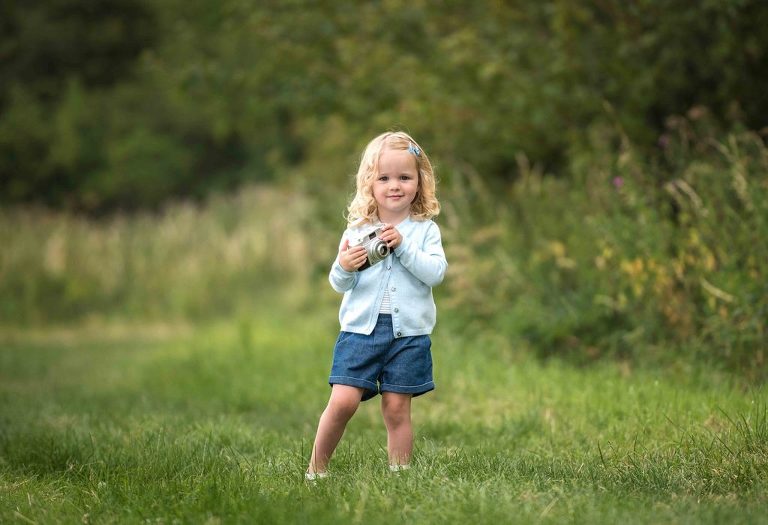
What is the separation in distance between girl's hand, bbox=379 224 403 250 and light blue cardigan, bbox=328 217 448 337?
34mm

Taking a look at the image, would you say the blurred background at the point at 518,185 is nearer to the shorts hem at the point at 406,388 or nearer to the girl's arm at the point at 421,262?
the girl's arm at the point at 421,262

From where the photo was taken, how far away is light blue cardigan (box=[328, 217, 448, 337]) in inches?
186

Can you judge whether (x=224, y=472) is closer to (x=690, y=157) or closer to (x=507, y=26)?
(x=690, y=157)

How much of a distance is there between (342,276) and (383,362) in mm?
461

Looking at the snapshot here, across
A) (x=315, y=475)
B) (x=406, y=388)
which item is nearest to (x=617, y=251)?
(x=406, y=388)

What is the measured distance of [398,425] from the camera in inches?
188

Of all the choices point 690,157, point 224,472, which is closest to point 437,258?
point 224,472

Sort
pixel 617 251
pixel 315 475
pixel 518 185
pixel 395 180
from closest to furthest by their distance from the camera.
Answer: pixel 315 475 < pixel 395 180 < pixel 617 251 < pixel 518 185

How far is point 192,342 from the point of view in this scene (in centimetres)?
1307

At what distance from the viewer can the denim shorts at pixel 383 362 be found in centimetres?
471

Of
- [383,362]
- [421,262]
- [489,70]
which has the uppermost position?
[489,70]

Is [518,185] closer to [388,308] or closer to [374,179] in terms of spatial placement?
[374,179]

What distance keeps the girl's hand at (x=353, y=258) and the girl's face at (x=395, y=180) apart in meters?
0.32

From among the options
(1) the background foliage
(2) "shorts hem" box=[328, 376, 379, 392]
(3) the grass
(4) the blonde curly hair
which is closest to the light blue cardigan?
(4) the blonde curly hair
